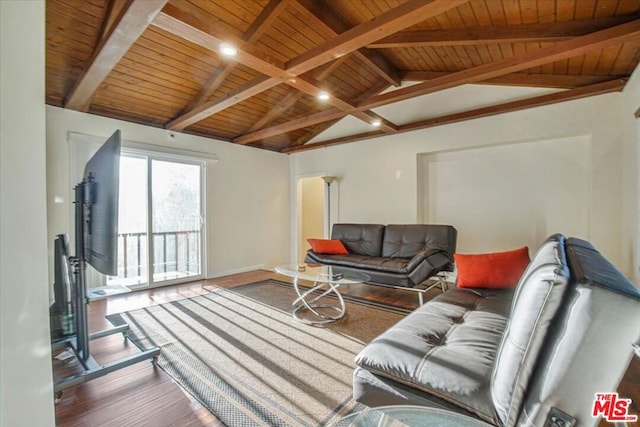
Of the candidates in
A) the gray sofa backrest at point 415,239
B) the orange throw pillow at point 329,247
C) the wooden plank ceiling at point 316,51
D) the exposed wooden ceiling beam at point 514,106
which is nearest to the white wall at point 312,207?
the exposed wooden ceiling beam at point 514,106

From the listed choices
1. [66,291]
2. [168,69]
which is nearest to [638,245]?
[66,291]

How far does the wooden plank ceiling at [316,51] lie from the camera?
86.0 inches

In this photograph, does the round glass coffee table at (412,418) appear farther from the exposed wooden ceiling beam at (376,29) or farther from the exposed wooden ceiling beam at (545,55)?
the exposed wooden ceiling beam at (545,55)

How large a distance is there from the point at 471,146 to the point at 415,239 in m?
1.58

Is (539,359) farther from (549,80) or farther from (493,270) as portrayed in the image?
(549,80)

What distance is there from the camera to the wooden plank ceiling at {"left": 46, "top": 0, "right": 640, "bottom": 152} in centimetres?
218

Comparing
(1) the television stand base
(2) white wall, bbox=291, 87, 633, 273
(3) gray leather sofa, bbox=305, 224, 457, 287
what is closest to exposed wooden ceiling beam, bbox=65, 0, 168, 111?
(1) the television stand base

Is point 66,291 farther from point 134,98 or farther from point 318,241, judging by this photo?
point 318,241

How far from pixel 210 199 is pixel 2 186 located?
4.12m

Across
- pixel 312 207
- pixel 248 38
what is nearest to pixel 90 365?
pixel 248 38

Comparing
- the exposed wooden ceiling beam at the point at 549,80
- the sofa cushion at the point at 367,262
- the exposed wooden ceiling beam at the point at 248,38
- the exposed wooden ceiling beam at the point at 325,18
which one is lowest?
the sofa cushion at the point at 367,262

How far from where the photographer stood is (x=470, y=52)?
321cm

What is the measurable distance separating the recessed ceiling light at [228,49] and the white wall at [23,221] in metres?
1.44

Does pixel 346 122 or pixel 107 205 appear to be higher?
pixel 346 122
